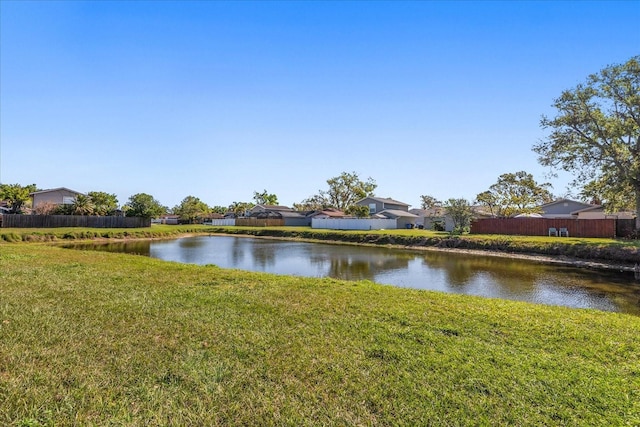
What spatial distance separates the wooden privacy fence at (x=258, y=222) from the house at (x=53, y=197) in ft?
72.5

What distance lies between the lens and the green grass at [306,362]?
3020 mm

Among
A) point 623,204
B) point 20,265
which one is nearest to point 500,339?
point 20,265

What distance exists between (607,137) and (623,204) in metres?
6.48

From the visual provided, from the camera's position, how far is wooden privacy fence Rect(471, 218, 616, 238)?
87.7 feet

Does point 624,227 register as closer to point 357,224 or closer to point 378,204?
point 357,224

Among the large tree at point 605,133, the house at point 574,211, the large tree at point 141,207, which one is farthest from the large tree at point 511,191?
the large tree at point 141,207

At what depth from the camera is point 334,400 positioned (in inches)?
126

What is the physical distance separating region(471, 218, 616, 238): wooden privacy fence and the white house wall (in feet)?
37.7

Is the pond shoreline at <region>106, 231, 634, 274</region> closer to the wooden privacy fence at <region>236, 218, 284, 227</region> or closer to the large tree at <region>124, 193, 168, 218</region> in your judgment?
the large tree at <region>124, 193, 168, 218</region>

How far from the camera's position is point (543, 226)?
1165 inches

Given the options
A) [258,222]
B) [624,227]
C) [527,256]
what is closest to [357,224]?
[258,222]

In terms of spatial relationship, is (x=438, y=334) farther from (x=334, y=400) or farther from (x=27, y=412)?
(x=27, y=412)

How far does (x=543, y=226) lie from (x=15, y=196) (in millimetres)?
54585

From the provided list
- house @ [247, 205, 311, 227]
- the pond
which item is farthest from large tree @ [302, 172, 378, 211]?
the pond
